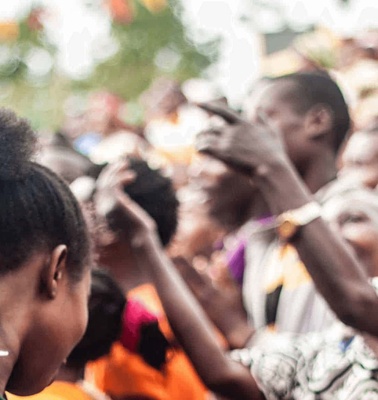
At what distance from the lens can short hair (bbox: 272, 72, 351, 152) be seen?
3.96m

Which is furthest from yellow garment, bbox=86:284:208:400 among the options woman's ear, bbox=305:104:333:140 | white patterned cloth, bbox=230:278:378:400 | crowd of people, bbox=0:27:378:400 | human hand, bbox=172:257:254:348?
woman's ear, bbox=305:104:333:140

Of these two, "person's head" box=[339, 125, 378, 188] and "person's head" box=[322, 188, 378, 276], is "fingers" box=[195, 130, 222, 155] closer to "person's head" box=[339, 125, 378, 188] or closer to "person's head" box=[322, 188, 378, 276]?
"person's head" box=[322, 188, 378, 276]

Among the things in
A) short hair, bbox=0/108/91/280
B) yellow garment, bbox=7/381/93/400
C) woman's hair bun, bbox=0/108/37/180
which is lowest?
yellow garment, bbox=7/381/93/400

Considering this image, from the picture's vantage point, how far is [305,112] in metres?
3.91

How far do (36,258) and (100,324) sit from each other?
99 centimetres

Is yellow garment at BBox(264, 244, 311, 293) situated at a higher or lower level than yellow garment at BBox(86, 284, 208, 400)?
higher

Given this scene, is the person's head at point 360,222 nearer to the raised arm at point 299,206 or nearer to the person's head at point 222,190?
the raised arm at point 299,206

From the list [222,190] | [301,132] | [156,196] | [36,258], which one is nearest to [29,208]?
[36,258]

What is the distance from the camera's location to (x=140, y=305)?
288 centimetres

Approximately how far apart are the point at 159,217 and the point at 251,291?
406mm

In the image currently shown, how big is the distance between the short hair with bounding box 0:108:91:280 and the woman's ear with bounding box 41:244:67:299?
0.6 inches

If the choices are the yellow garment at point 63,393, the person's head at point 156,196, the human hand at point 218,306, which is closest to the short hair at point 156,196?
the person's head at point 156,196

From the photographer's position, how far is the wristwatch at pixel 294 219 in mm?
2426

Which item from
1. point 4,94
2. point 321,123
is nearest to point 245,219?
point 321,123
